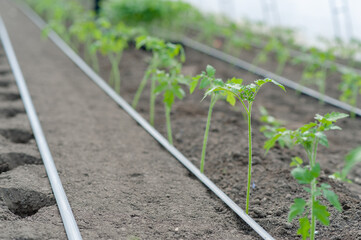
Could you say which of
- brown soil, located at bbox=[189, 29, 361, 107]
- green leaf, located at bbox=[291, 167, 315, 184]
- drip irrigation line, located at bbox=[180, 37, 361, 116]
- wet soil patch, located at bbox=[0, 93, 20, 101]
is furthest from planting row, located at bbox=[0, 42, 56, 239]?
brown soil, located at bbox=[189, 29, 361, 107]

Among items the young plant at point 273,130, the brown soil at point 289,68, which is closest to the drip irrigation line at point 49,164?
the young plant at point 273,130

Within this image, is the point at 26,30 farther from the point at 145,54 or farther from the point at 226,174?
the point at 226,174

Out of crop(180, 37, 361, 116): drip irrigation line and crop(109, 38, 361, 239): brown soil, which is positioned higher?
crop(180, 37, 361, 116): drip irrigation line

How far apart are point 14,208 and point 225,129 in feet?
6.97

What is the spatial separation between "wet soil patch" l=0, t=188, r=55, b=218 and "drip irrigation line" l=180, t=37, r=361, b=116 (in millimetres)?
3714

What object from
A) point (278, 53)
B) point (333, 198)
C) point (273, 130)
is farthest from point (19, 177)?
point (278, 53)

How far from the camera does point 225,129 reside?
3.91 metres

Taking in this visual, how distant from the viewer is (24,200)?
2.47 metres

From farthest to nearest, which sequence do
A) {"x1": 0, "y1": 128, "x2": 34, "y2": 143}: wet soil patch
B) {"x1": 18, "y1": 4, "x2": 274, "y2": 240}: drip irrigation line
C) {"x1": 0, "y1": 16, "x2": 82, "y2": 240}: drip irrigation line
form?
{"x1": 0, "y1": 128, "x2": 34, "y2": 143}: wet soil patch
{"x1": 18, "y1": 4, "x2": 274, "y2": 240}: drip irrigation line
{"x1": 0, "y1": 16, "x2": 82, "y2": 240}: drip irrigation line

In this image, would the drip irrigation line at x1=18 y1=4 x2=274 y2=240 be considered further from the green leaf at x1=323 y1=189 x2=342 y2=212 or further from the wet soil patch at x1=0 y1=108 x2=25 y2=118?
the wet soil patch at x1=0 y1=108 x2=25 y2=118

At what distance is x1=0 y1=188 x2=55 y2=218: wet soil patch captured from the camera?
7.93 ft

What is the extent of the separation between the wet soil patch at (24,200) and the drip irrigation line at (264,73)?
371cm

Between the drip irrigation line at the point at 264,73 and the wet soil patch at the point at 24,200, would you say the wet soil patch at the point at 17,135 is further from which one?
the drip irrigation line at the point at 264,73

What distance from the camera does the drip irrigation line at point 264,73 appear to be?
5.01 m
